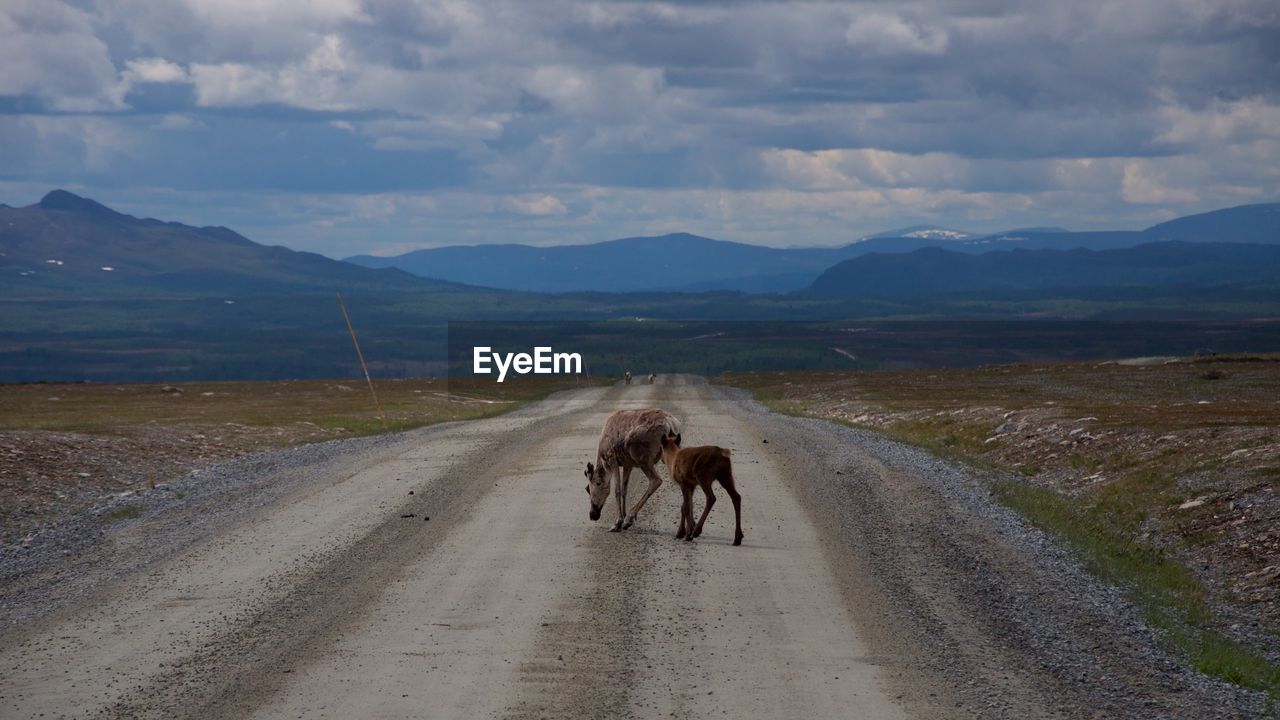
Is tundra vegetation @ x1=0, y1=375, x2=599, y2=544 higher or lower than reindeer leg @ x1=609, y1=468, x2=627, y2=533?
lower

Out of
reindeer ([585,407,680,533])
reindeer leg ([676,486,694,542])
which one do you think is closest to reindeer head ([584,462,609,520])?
reindeer ([585,407,680,533])

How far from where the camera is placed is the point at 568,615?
15211 mm

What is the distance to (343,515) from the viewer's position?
23.6m

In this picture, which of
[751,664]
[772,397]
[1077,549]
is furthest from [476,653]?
[772,397]

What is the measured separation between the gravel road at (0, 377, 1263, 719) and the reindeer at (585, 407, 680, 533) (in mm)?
500

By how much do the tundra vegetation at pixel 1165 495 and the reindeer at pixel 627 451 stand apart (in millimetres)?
6665

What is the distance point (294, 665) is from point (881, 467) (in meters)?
19.2

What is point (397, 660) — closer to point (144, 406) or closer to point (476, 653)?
point (476, 653)

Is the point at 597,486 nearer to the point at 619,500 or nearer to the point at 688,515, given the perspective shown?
the point at 619,500

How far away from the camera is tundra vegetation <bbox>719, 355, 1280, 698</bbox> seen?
51.4ft

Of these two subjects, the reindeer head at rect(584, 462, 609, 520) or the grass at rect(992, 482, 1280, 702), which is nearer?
the grass at rect(992, 482, 1280, 702)

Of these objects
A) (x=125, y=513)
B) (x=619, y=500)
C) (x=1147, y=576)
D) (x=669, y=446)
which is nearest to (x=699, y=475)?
(x=669, y=446)

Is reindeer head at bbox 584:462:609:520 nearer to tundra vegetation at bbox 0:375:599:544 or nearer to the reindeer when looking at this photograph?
→ the reindeer

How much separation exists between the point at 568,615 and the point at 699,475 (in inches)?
189
